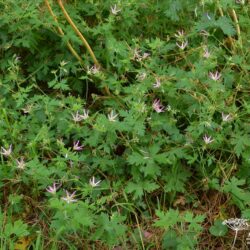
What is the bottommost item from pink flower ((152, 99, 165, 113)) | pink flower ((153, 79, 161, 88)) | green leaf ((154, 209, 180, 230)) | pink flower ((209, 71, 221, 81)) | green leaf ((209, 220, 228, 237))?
green leaf ((209, 220, 228, 237))

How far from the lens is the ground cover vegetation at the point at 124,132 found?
10.2 feet

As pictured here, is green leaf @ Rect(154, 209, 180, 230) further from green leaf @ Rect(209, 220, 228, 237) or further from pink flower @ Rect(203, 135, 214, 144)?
pink flower @ Rect(203, 135, 214, 144)

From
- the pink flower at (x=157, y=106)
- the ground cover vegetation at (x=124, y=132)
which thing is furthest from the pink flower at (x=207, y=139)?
the pink flower at (x=157, y=106)

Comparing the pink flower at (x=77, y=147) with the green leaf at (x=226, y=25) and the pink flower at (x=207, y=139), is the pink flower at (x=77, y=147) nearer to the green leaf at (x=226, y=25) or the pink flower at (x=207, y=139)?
the pink flower at (x=207, y=139)

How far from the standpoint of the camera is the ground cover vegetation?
3105 mm

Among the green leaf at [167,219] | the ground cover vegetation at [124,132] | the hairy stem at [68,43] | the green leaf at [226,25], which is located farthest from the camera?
the hairy stem at [68,43]

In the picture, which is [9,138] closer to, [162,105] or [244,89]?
[162,105]

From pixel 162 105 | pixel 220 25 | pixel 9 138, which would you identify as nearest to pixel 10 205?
pixel 9 138

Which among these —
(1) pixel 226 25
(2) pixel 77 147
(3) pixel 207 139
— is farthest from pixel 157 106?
(1) pixel 226 25

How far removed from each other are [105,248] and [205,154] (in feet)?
2.76

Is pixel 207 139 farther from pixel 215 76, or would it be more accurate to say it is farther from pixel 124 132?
pixel 124 132

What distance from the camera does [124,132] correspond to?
340cm

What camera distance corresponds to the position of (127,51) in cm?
368

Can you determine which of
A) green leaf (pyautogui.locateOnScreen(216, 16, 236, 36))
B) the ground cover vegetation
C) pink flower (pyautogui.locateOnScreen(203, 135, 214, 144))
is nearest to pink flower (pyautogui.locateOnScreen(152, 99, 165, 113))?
the ground cover vegetation
